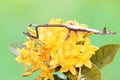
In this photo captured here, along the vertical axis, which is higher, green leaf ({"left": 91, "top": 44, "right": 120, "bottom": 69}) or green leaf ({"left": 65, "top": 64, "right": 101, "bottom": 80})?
green leaf ({"left": 91, "top": 44, "right": 120, "bottom": 69})

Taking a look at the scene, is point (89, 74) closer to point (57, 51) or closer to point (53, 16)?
point (57, 51)

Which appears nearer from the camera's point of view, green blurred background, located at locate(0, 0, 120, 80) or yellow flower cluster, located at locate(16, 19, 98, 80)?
yellow flower cluster, located at locate(16, 19, 98, 80)

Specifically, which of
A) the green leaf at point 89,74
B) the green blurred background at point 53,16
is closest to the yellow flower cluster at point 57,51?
the green leaf at point 89,74

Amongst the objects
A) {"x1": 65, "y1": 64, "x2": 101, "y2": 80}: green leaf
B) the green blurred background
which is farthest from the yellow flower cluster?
the green blurred background

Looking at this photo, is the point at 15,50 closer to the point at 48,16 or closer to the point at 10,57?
the point at 10,57

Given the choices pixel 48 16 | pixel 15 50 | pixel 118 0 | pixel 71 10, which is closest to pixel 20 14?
pixel 48 16

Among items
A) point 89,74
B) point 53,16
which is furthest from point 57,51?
point 53,16

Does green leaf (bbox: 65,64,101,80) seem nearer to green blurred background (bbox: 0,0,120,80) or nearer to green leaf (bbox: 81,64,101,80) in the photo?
green leaf (bbox: 81,64,101,80)
